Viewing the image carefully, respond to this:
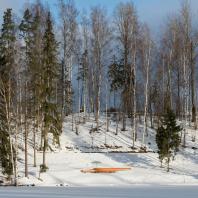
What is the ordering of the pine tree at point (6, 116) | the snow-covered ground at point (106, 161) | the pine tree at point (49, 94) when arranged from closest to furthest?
1. the pine tree at point (6, 116)
2. the snow-covered ground at point (106, 161)
3. the pine tree at point (49, 94)

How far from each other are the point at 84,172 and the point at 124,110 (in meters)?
16.4

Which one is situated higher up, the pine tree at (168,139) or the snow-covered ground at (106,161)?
the pine tree at (168,139)

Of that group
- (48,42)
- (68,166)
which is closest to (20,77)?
(48,42)

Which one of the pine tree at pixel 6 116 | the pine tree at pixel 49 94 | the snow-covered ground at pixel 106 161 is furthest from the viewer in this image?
the pine tree at pixel 49 94

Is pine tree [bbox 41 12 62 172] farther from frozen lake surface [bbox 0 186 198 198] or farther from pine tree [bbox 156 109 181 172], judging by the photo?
frozen lake surface [bbox 0 186 198 198]

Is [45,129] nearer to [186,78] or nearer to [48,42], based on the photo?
[48,42]

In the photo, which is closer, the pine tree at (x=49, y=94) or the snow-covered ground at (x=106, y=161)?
the snow-covered ground at (x=106, y=161)

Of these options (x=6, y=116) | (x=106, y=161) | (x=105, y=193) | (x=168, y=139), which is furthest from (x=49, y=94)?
(x=105, y=193)

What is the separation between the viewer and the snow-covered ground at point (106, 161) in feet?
118

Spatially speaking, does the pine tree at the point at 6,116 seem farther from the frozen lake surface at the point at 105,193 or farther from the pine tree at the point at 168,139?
the pine tree at the point at 168,139

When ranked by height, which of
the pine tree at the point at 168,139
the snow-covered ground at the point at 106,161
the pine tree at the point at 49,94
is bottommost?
the snow-covered ground at the point at 106,161

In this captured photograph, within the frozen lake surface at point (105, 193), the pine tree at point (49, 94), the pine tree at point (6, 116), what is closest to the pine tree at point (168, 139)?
the pine tree at point (49, 94)

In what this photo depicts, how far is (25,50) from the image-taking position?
1908 inches

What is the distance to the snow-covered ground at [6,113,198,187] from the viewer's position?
36.0 m
